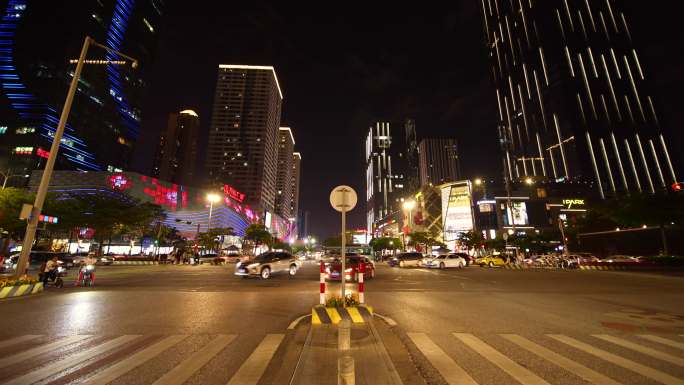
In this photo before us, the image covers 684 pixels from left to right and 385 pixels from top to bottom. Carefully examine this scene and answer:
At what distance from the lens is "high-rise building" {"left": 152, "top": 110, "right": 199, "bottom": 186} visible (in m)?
186

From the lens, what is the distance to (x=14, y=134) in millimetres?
88062

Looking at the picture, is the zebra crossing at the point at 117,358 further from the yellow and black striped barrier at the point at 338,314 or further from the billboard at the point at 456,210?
the billboard at the point at 456,210

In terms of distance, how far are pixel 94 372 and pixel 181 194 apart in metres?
104

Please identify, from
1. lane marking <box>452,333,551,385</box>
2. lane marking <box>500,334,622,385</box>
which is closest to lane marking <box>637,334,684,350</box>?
lane marking <box>500,334,622,385</box>

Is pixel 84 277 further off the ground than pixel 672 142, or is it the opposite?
pixel 672 142

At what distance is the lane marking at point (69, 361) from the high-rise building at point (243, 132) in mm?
154128

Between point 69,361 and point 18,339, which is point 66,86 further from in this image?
point 69,361

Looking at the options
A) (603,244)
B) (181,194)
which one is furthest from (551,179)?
(181,194)

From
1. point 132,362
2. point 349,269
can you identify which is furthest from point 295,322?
point 349,269

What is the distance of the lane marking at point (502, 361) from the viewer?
12.3ft

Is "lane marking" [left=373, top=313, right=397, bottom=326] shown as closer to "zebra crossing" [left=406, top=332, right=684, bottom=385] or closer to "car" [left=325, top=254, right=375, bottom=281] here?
"zebra crossing" [left=406, top=332, right=684, bottom=385]

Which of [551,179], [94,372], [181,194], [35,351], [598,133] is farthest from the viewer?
[551,179]

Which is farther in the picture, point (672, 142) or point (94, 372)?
point (672, 142)

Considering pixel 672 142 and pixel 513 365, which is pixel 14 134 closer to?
pixel 513 365
